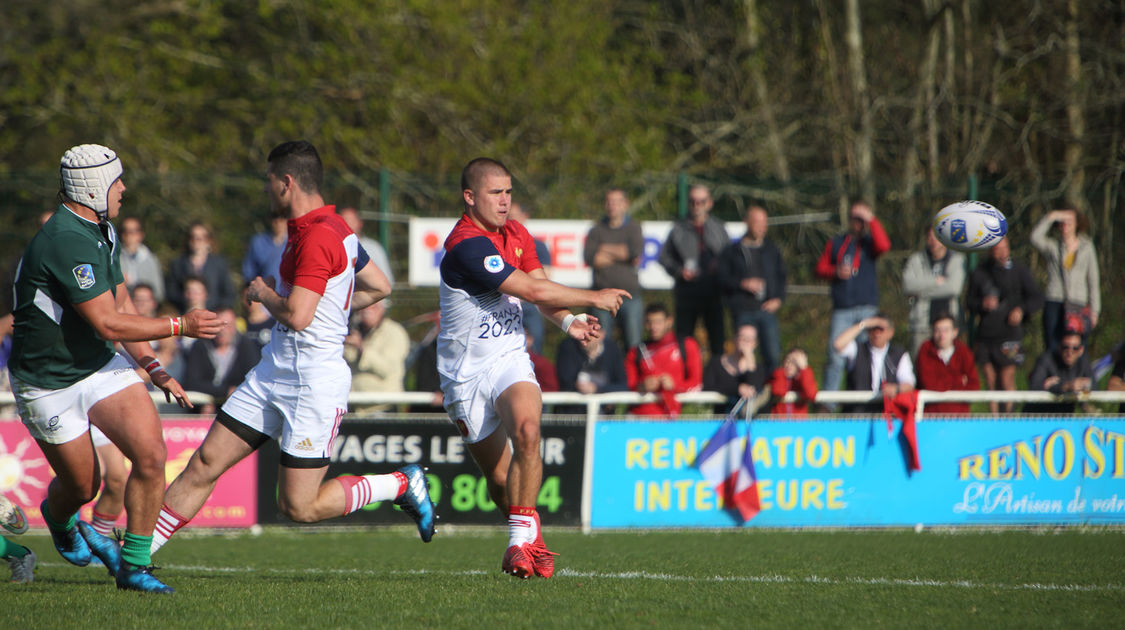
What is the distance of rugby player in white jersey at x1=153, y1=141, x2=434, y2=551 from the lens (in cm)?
604

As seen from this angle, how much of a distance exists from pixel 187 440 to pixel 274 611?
15.7ft

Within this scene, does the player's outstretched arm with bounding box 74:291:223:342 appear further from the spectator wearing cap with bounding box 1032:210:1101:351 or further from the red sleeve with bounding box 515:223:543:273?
the spectator wearing cap with bounding box 1032:210:1101:351

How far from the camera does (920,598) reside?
5.75 meters

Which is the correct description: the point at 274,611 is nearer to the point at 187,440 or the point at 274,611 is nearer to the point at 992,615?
the point at 992,615

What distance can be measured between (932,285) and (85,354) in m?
9.19

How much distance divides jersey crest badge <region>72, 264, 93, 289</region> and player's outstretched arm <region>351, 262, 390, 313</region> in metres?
1.36

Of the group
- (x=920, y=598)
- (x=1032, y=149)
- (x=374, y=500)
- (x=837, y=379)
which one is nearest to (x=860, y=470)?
(x=837, y=379)

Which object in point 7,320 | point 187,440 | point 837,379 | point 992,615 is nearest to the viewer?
point 992,615

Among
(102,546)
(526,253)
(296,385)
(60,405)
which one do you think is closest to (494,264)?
(526,253)

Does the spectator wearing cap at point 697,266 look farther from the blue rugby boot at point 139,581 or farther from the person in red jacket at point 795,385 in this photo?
the blue rugby boot at point 139,581

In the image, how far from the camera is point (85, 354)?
5.93 m

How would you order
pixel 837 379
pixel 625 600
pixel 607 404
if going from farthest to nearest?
pixel 837 379 → pixel 607 404 → pixel 625 600

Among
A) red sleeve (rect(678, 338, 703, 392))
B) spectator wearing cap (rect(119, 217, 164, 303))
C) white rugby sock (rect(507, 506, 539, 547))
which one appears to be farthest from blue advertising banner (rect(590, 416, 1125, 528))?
spectator wearing cap (rect(119, 217, 164, 303))

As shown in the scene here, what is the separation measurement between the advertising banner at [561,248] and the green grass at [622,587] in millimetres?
5737
